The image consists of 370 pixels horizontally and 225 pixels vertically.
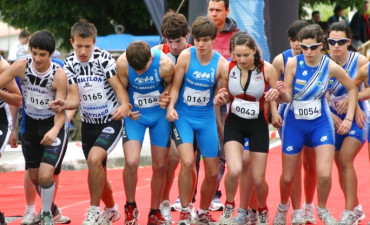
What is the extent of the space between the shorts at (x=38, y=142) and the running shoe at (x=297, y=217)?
98.2 inches

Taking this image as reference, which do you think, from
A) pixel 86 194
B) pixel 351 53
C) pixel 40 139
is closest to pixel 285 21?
pixel 86 194

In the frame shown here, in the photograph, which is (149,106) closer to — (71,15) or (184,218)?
(184,218)

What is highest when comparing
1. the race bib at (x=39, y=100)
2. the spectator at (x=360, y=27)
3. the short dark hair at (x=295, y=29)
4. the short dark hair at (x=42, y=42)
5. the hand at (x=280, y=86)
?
the spectator at (x=360, y=27)

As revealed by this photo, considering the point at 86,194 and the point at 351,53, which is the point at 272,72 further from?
the point at 86,194

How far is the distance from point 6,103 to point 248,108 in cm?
249

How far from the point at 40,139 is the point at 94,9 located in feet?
57.9

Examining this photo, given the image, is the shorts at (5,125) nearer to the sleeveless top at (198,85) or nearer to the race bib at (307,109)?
the sleeveless top at (198,85)

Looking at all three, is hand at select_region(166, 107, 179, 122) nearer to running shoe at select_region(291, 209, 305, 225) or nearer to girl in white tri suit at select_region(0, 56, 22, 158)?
girl in white tri suit at select_region(0, 56, 22, 158)

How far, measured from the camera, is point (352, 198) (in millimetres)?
10438

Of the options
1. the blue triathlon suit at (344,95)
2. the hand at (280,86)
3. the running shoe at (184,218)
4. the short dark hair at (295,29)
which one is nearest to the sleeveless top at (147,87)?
the running shoe at (184,218)

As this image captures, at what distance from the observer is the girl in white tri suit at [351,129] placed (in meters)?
10.5

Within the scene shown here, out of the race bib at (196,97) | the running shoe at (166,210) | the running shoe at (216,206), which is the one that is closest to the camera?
the race bib at (196,97)

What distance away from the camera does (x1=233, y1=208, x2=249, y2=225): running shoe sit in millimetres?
10305

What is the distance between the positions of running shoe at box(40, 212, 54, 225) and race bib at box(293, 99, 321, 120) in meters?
2.63
